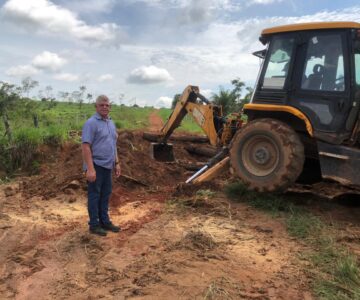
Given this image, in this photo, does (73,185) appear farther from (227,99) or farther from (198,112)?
(227,99)

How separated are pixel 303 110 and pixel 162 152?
17.6ft

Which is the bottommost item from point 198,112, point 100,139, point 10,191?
point 10,191

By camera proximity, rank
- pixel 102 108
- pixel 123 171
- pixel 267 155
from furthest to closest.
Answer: pixel 123 171 → pixel 267 155 → pixel 102 108

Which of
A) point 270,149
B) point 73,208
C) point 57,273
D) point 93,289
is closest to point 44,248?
point 57,273

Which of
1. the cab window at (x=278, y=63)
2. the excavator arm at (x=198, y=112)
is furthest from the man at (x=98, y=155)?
the excavator arm at (x=198, y=112)

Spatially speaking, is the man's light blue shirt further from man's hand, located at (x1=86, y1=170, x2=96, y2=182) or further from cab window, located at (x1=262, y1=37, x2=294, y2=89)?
cab window, located at (x1=262, y1=37, x2=294, y2=89)

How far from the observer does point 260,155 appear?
6824 mm

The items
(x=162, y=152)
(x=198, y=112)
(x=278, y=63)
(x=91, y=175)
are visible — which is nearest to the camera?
(x=91, y=175)

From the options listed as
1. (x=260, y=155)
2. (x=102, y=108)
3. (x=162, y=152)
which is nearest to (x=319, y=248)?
(x=260, y=155)

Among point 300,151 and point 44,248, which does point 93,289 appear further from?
point 300,151

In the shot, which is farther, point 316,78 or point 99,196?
point 316,78

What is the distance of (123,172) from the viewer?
9.09 meters

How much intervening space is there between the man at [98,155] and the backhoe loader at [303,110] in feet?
7.19

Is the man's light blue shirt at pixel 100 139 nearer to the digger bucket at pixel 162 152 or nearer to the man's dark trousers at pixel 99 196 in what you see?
the man's dark trousers at pixel 99 196
